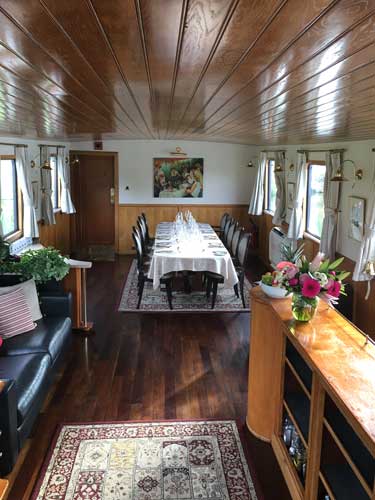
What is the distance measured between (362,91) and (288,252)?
1.39m

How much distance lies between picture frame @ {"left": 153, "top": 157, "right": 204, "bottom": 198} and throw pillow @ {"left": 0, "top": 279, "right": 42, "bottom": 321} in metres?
5.56

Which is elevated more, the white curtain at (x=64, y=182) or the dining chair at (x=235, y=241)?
the white curtain at (x=64, y=182)

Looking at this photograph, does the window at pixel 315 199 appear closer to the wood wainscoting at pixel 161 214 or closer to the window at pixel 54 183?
the wood wainscoting at pixel 161 214

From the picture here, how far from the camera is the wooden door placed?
9578 mm

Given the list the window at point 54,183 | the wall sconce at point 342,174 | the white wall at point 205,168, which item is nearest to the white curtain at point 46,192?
→ the window at point 54,183

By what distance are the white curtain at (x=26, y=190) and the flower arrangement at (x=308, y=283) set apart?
4.58 m

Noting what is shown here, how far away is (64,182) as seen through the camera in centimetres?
853

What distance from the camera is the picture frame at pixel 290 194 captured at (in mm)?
7285

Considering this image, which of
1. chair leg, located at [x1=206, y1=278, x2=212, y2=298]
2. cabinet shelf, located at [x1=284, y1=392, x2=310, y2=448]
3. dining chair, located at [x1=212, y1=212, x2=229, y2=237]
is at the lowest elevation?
chair leg, located at [x1=206, y1=278, x2=212, y2=298]

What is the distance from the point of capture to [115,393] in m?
4.02

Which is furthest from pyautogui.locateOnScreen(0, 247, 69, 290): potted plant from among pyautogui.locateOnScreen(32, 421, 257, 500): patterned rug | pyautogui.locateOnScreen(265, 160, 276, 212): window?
pyautogui.locateOnScreen(265, 160, 276, 212): window

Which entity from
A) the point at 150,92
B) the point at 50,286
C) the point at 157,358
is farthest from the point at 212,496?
the point at 50,286

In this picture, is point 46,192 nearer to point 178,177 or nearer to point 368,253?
point 178,177

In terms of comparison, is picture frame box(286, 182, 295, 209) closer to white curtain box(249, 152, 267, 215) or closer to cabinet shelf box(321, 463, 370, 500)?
white curtain box(249, 152, 267, 215)
